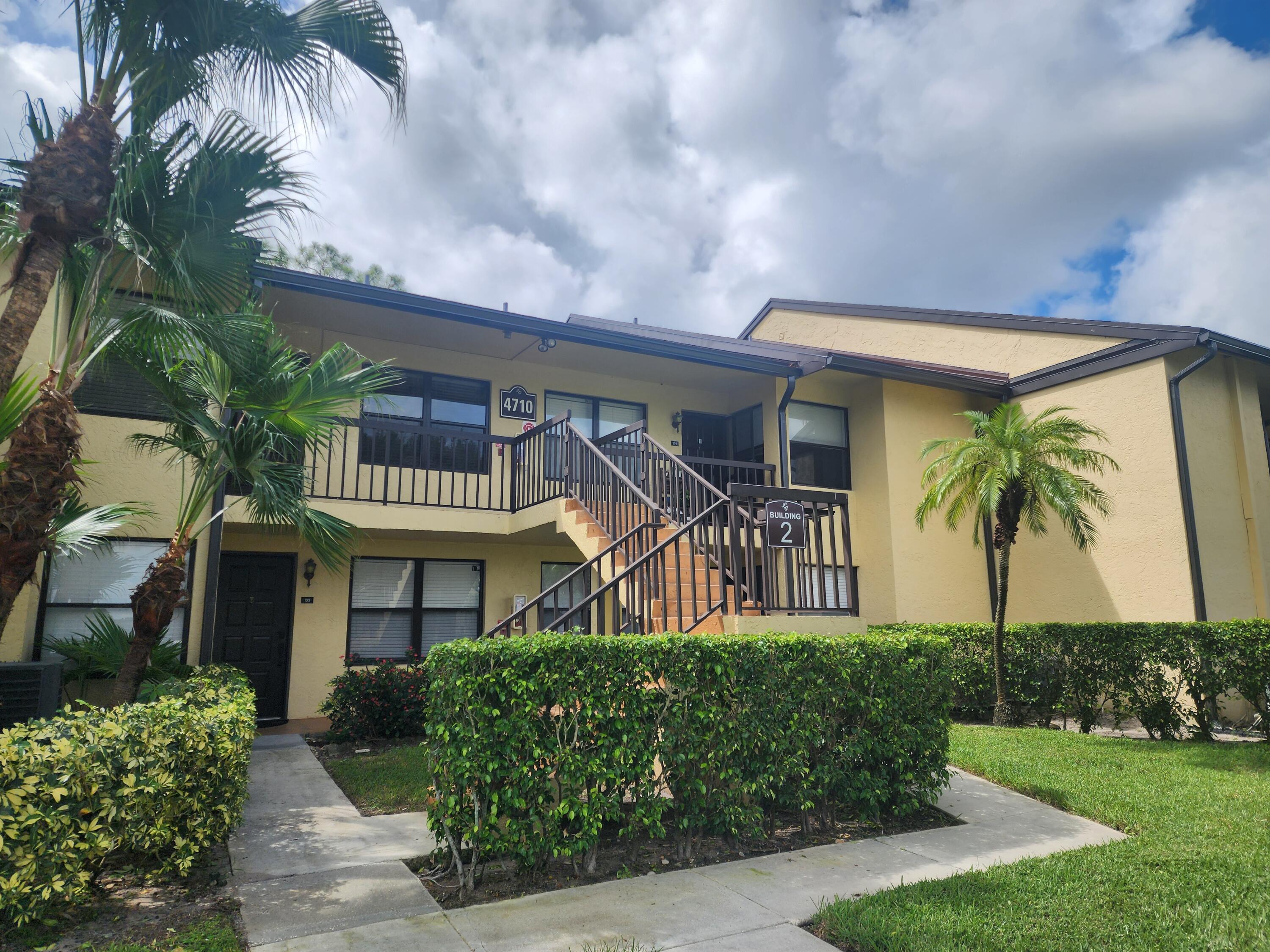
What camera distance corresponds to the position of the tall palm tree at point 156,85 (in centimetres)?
480

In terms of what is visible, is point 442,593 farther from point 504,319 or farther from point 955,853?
point 955,853

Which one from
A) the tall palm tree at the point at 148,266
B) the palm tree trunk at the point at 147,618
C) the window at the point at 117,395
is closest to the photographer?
the tall palm tree at the point at 148,266

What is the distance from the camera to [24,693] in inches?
222

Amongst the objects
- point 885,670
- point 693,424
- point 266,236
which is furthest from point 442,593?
point 885,670

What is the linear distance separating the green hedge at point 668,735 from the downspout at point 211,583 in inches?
197

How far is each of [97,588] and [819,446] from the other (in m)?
10.8

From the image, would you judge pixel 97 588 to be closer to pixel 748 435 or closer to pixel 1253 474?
pixel 748 435

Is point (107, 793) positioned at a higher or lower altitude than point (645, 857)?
higher

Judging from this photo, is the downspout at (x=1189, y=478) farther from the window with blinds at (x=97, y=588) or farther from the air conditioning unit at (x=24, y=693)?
the air conditioning unit at (x=24, y=693)

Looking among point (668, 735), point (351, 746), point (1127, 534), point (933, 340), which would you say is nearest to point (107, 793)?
point (668, 735)

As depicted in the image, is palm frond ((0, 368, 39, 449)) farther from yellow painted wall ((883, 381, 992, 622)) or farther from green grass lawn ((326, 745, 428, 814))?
yellow painted wall ((883, 381, 992, 622))

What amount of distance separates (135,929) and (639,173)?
11.0 m

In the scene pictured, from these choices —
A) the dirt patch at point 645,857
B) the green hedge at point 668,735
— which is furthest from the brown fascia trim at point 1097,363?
the dirt patch at point 645,857

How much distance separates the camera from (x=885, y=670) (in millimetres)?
5852
